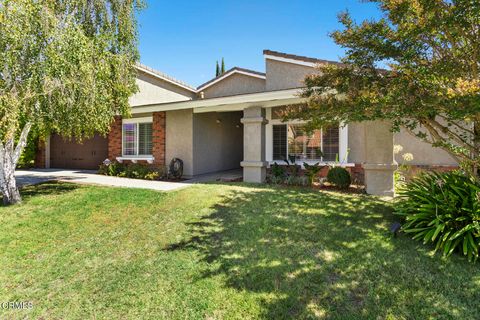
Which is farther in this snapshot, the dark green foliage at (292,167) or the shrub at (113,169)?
the shrub at (113,169)

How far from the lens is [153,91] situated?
16500 millimetres

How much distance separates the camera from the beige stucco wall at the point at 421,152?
10875 millimetres

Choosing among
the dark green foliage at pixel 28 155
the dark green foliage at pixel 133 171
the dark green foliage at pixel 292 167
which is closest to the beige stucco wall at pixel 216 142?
the dark green foliage at pixel 133 171

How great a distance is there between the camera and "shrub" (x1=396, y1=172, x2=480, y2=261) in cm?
459

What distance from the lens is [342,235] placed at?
17.9 ft

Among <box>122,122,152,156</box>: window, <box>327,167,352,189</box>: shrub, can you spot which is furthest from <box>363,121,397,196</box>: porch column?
<box>122,122,152,156</box>: window

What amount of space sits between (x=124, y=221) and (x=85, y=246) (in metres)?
1.20

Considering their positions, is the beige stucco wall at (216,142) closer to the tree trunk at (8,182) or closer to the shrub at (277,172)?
the shrub at (277,172)

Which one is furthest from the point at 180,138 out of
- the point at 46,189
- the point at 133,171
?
the point at 46,189

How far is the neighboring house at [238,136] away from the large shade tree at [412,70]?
74.7 inches

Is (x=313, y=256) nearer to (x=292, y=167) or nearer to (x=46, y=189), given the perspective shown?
(x=292, y=167)

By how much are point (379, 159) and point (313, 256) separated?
17.3ft

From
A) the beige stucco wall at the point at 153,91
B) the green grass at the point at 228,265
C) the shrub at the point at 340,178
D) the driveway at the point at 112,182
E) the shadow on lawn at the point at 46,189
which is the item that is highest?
the beige stucco wall at the point at 153,91

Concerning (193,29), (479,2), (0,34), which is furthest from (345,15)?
(193,29)
